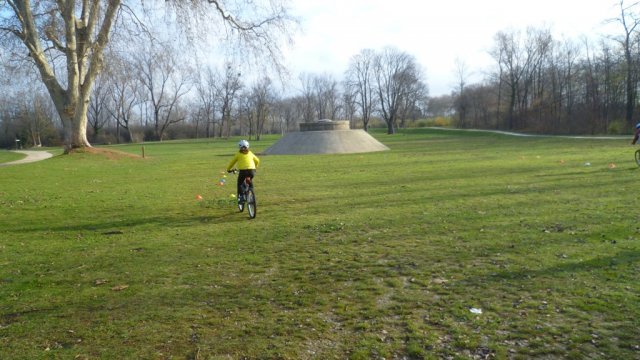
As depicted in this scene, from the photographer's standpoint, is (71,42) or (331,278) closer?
(331,278)

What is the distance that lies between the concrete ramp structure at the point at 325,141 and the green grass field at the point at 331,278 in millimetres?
24228

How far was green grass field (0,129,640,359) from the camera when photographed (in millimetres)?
4145

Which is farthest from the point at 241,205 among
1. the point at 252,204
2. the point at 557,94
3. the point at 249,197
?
the point at 557,94

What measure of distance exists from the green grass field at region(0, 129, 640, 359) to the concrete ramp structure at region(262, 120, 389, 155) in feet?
79.5

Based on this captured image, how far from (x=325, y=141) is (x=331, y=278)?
31.4 m

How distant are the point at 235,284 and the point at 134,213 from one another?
629 centimetres

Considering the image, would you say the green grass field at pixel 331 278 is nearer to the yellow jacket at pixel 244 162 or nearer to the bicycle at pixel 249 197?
the bicycle at pixel 249 197

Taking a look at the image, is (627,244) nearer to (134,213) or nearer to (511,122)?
(134,213)

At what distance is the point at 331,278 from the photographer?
590 centimetres

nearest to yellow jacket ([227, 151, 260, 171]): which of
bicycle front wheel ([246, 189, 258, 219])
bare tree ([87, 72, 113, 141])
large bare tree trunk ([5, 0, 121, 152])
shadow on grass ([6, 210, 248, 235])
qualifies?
bicycle front wheel ([246, 189, 258, 219])

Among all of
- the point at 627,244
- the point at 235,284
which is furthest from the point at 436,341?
the point at 627,244

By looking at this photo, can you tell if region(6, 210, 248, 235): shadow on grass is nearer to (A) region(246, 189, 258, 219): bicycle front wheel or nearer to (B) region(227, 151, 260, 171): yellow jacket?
(A) region(246, 189, 258, 219): bicycle front wheel

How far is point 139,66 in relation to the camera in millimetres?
27797

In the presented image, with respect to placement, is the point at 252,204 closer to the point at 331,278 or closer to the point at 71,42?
the point at 331,278
